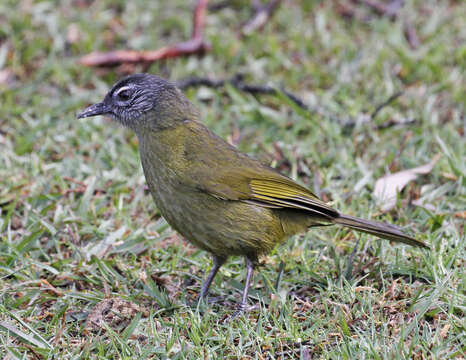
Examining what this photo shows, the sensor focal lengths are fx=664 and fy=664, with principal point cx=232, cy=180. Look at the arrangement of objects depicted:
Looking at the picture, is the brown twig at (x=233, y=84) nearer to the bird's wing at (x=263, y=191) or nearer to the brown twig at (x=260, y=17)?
the brown twig at (x=260, y=17)

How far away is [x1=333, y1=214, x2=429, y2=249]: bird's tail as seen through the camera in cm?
441

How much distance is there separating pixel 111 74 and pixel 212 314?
3.96 metres

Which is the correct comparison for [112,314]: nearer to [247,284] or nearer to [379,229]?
[247,284]

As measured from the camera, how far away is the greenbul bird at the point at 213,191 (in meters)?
4.38

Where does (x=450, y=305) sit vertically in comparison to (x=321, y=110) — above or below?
above

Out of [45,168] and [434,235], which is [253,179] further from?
[45,168]

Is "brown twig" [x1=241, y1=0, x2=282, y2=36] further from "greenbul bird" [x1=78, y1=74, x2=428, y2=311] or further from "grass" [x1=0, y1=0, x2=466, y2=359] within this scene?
"greenbul bird" [x1=78, y1=74, x2=428, y2=311]

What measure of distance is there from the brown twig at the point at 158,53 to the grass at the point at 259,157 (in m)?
0.10

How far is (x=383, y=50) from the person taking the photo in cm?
756

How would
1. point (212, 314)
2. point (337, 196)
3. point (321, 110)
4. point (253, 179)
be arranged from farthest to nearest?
point (321, 110)
point (337, 196)
point (253, 179)
point (212, 314)

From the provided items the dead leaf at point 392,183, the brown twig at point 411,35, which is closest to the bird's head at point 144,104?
the dead leaf at point 392,183

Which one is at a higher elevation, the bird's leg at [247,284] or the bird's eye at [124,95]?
the bird's eye at [124,95]

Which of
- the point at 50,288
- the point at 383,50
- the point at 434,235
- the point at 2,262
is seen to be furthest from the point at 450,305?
the point at 383,50

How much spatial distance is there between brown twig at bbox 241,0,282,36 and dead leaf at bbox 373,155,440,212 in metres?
3.15
